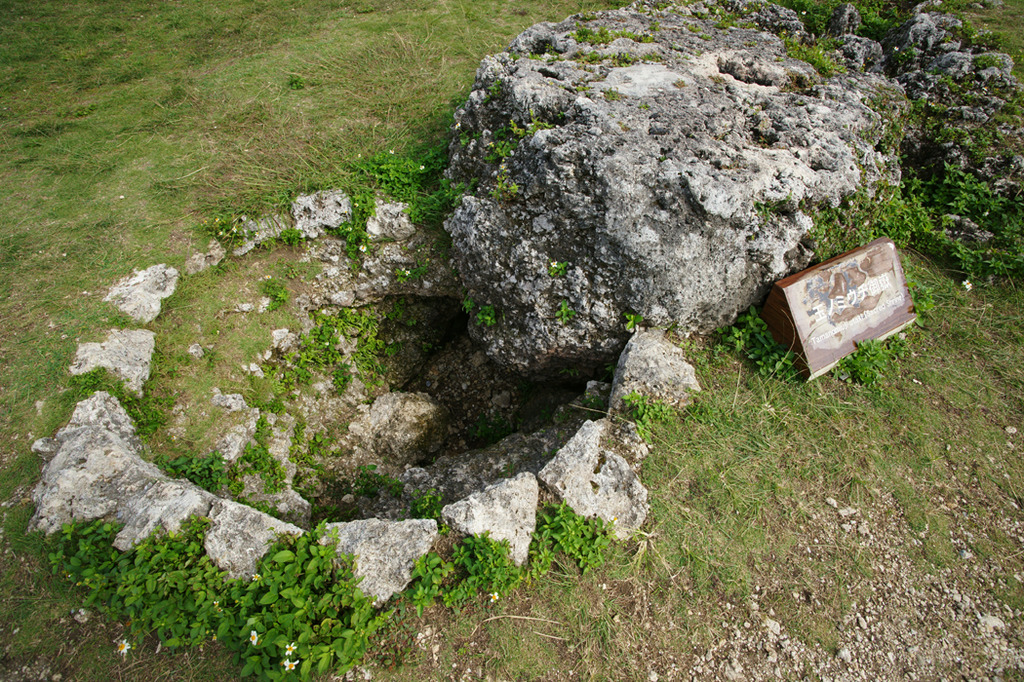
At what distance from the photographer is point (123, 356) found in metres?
4.31

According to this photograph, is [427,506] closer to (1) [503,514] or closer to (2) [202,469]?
(1) [503,514]

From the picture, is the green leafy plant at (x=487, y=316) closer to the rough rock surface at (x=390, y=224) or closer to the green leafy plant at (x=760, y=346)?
the rough rock surface at (x=390, y=224)

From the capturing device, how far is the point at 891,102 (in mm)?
5613

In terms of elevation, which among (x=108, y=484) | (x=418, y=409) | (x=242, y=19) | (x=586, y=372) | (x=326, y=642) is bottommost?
(x=418, y=409)

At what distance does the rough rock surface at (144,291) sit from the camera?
470 cm

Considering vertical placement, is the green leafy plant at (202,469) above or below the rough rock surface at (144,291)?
below

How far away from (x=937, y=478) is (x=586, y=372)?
115 inches

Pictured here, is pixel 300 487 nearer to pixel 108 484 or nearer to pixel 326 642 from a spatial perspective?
pixel 108 484

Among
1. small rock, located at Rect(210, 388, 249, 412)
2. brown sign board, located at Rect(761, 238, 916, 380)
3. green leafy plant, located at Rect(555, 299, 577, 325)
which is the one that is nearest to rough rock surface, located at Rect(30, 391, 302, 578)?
small rock, located at Rect(210, 388, 249, 412)

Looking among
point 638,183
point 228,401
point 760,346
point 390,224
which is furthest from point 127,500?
point 760,346

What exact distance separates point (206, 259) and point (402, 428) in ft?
8.85

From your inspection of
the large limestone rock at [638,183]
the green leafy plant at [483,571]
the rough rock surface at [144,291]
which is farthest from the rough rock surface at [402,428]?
the rough rock surface at [144,291]

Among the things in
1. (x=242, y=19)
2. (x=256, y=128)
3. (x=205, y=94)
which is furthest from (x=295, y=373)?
(x=242, y=19)

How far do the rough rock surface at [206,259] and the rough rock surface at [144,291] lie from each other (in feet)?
0.48
